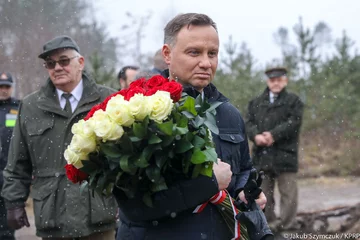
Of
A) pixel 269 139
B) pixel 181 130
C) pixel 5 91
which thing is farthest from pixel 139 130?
pixel 269 139

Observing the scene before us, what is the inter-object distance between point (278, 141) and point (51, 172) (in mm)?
4676

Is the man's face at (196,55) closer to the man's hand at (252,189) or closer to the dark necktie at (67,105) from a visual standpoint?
the man's hand at (252,189)

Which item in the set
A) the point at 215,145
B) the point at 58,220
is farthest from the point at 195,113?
the point at 58,220

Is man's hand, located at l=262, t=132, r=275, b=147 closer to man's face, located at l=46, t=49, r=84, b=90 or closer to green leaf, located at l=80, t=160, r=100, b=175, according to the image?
man's face, located at l=46, t=49, r=84, b=90

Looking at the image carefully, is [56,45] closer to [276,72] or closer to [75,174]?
[75,174]

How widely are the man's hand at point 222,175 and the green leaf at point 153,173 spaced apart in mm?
339

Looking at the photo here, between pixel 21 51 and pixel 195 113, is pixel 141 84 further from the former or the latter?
pixel 21 51

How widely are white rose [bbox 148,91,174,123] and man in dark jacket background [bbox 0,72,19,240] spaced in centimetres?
494

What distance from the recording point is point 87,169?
305 cm

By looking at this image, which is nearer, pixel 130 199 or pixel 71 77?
pixel 130 199

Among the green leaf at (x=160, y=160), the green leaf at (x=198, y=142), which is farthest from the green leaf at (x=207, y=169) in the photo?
the green leaf at (x=160, y=160)

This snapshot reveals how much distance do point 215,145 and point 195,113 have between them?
1.13 feet

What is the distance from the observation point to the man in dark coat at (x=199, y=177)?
3096 millimetres

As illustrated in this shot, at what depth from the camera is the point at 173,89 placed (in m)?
3.08
